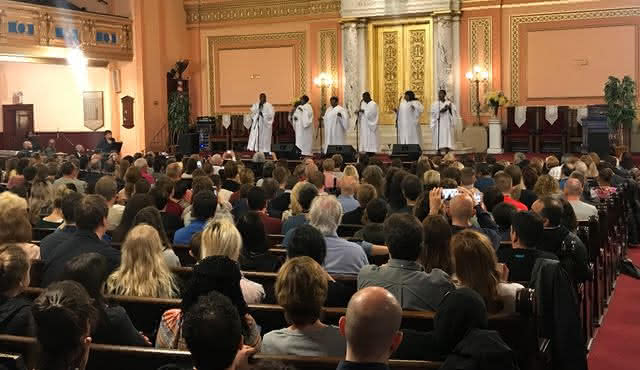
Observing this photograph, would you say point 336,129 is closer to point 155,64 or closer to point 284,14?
point 284,14

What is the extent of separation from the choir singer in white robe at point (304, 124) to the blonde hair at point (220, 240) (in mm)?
15657

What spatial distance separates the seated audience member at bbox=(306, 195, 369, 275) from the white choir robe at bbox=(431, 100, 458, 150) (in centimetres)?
1373

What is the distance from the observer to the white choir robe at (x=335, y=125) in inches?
779

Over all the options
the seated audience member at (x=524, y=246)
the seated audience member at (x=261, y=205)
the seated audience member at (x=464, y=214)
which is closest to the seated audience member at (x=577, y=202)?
the seated audience member at (x=464, y=214)

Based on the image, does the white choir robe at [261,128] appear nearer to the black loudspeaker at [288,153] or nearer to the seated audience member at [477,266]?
the black loudspeaker at [288,153]

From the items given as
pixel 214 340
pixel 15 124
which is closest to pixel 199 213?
pixel 214 340

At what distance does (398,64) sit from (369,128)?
2.41 meters

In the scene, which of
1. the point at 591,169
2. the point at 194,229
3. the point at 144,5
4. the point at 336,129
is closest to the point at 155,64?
the point at 144,5

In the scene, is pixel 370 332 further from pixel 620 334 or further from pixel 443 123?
pixel 443 123

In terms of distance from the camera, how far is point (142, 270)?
4.56 metres

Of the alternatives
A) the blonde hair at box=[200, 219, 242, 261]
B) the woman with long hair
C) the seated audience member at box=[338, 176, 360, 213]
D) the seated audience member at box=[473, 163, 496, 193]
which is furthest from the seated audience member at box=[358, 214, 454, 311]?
the seated audience member at box=[473, 163, 496, 193]

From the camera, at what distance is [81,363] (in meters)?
2.69

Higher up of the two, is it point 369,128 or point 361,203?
point 369,128

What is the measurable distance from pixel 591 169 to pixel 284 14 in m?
14.0
